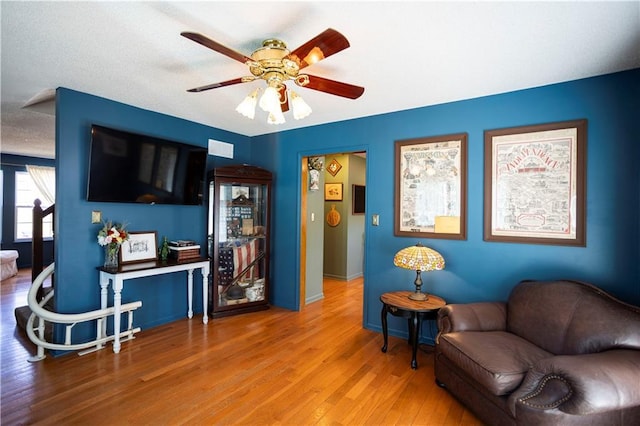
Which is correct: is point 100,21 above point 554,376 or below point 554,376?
above

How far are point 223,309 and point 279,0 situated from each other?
3.28 meters

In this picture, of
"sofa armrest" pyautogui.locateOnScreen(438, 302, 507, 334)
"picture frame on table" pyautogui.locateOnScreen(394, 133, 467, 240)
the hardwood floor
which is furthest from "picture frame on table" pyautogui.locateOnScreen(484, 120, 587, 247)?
the hardwood floor

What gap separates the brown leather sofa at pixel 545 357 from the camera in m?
1.45

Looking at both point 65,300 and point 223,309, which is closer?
point 65,300

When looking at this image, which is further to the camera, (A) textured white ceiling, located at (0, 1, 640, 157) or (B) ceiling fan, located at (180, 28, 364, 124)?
(A) textured white ceiling, located at (0, 1, 640, 157)

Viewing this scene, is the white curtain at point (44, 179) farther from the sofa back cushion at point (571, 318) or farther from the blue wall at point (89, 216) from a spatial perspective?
the sofa back cushion at point (571, 318)

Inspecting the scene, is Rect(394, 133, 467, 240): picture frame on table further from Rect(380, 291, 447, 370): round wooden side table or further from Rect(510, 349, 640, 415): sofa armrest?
Rect(510, 349, 640, 415): sofa armrest

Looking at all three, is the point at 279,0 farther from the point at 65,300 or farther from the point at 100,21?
the point at 65,300

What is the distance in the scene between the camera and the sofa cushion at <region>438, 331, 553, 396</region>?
174 cm

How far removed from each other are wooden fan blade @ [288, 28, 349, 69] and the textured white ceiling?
213 mm

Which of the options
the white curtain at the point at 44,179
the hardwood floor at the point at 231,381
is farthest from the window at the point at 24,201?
the hardwood floor at the point at 231,381

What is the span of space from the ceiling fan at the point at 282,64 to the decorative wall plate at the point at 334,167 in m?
3.72

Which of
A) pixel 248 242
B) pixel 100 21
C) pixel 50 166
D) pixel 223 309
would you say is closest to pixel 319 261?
pixel 248 242

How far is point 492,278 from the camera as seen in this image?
9.06 feet
